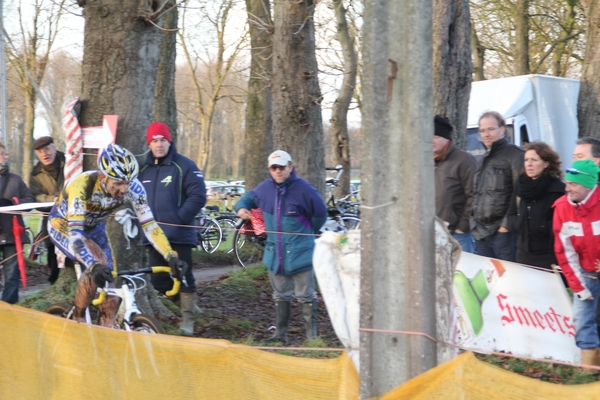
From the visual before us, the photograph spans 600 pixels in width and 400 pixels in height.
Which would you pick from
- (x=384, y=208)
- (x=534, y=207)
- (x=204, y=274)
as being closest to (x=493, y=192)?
(x=534, y=207)

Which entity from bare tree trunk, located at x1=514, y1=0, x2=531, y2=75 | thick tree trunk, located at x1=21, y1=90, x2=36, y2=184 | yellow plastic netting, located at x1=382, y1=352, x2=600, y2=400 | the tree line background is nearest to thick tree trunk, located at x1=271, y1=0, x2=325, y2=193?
the tree line background

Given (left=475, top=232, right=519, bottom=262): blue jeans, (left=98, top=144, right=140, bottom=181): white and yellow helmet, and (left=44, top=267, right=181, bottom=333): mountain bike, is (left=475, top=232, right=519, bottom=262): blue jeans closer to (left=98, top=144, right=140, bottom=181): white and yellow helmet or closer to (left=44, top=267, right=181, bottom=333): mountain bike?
(left=44, top=267, right=181, bottom=333): mountain bike

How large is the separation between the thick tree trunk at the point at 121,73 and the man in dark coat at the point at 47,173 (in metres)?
1.11

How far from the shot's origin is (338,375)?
333 cm

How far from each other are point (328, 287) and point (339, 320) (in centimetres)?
18

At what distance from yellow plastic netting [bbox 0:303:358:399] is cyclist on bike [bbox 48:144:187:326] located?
683mm

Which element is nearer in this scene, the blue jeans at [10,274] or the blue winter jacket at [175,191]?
the blue winter jacket at [175,191]

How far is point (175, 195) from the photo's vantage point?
769 cm

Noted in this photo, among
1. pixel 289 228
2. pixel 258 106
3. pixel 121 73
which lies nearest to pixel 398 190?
pixel 289 228

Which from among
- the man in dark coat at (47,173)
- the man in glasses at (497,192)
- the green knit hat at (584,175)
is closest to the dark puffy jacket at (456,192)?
the man in glasses at (497,192)

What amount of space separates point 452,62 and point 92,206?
19.8ft

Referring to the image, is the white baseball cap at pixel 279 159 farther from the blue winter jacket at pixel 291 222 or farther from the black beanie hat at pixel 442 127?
the black beanie hat at pixel 442 127

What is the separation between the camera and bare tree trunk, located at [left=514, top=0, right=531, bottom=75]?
2169 centimetres

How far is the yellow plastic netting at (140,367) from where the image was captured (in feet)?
11.2
